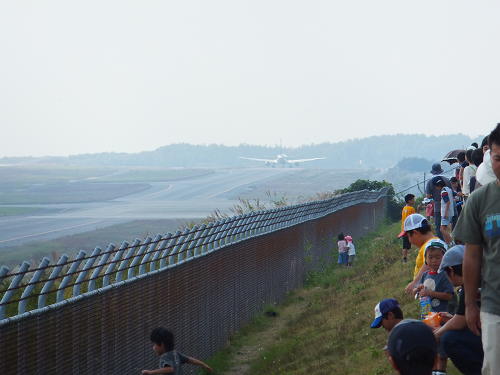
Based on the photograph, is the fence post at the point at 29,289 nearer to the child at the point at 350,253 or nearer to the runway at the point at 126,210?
the child at the point at 350,253

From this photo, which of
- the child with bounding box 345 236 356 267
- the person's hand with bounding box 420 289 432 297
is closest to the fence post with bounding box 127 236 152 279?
the person's hand with bounding box 420 289 432 297

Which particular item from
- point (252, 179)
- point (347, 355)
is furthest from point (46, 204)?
point (347, 355)

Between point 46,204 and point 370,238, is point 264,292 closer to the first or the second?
point 370,238

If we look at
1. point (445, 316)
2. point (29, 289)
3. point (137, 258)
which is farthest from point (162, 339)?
point (445, 316)

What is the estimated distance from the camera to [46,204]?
70.1 m

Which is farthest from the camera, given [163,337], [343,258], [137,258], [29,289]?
[343,258]

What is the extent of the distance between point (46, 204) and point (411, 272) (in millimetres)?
63636

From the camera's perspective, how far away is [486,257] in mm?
3998

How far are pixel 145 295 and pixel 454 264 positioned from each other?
3.94 meters

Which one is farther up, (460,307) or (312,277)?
(460,307)

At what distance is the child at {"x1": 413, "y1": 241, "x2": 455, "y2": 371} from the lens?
204 inches

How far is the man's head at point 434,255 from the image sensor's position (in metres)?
5.30

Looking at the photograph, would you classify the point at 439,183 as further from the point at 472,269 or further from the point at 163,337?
the point at 472,269

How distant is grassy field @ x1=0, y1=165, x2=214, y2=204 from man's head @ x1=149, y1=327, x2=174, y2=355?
68.6m
